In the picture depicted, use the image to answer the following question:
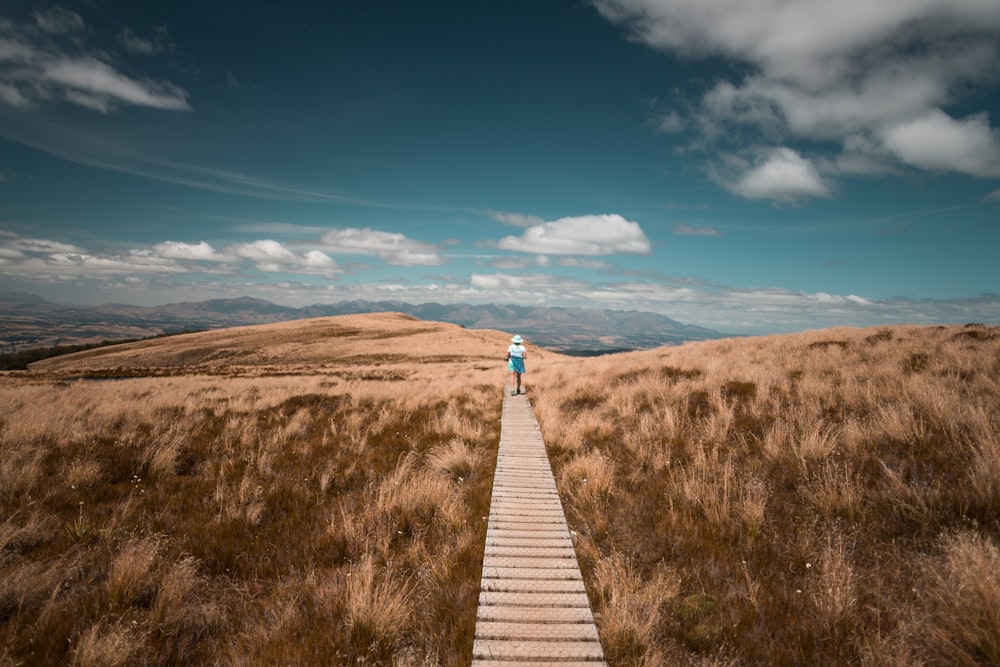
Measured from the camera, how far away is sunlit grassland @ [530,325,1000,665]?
378 centimetres

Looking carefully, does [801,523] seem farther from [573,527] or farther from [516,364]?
[516,364]

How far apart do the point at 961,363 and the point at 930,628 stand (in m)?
10.3

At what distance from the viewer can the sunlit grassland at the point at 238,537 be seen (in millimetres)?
3971

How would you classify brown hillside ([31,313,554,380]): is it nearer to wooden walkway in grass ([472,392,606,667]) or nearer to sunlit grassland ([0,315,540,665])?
sunlit grassland ([0,315,540,665])

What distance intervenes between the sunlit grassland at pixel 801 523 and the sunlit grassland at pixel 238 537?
1.95 m

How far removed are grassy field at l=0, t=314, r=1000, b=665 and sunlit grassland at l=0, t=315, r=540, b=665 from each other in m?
0.04

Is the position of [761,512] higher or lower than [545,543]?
higher

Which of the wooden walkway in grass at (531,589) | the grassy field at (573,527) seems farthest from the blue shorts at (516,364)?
the wooden walkway in grass at (531,589)

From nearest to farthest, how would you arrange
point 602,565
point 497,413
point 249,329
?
point 602,565, point 497,413, point 249,329

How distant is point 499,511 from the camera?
22.1ft

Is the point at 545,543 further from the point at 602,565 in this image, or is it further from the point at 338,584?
the point at 338,584

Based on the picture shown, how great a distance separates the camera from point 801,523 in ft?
18.1

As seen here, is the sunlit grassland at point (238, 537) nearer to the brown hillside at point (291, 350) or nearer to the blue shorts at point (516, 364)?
the blue shorts at point (516, 364)

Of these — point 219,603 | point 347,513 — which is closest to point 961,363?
point 347,513
